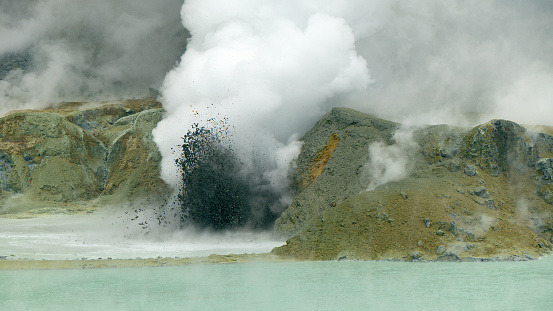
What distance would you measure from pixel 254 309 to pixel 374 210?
22893 mm

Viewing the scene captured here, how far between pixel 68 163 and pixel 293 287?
92.9 m

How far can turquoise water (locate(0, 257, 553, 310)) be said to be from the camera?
23.1 m

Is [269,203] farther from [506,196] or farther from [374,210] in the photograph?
[506,196]

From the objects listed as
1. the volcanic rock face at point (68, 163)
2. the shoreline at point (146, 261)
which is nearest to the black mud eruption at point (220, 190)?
the shoreline at point (146, 261)

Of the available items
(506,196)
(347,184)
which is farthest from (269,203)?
(506,196)

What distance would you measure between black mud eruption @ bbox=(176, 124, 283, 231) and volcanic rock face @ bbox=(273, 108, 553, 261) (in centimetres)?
471

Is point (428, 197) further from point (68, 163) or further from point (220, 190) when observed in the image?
point (68, 163)

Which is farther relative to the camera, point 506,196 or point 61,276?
point 506,196

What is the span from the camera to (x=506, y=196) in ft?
155

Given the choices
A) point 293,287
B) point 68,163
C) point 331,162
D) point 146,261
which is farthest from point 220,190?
point 68,163

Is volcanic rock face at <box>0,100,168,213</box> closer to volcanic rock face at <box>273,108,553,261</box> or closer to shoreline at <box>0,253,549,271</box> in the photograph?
volcanic rock face at <box>273,108,553,261</box>

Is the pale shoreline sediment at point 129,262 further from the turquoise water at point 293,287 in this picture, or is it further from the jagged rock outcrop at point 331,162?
the jagged rock outcrop at point 331,162

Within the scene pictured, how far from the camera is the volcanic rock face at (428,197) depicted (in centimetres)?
4009

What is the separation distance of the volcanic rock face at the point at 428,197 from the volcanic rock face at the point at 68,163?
152 feet
